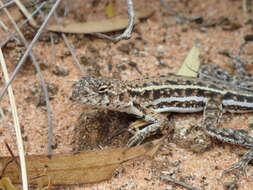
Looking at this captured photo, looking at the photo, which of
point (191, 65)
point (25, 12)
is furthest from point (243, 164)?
point (25, 12)

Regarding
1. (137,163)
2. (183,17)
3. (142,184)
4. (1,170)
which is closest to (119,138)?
(137,163)

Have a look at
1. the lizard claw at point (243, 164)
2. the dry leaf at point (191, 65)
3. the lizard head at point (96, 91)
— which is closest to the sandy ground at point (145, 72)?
the lizard claw at point (243, 164)

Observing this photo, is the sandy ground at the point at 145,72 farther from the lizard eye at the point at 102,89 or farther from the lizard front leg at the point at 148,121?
the lizard eye at the point at 102,89

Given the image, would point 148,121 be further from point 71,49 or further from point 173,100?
point 71,49

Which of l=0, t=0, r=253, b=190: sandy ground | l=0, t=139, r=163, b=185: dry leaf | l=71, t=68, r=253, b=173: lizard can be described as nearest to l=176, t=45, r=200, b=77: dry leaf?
l=0, t=0, r=253, b=190: sandy ground

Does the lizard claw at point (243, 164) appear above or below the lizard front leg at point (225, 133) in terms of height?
below

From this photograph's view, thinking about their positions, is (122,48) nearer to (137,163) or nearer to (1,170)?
(137,163)
